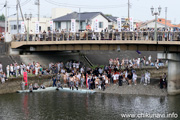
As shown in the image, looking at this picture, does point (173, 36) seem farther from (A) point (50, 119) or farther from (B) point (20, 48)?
(B) point (20, 48)

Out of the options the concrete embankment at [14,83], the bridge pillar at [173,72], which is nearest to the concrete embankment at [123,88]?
the concrete embankment at [14,83]

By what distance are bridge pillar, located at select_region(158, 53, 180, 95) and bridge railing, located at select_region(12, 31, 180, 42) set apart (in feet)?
6.95

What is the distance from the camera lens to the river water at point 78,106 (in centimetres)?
Result: 2894

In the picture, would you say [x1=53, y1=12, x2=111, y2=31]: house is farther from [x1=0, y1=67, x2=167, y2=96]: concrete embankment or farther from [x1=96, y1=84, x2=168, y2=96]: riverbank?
[x1=96, y1=84, x2=168, y2=96]: riverbank

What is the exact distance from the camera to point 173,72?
126ft

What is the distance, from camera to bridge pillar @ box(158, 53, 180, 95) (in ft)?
125

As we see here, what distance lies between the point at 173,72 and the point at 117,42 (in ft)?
22.9

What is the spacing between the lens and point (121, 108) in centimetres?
3141

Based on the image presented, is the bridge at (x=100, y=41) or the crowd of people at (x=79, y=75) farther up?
the bridge at (x=100, y=41)

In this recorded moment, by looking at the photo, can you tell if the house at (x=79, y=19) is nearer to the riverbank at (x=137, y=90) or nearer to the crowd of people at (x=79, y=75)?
the crowd of people at (x=79, y=75)

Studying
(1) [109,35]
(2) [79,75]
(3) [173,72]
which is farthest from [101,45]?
(3) [173,72]

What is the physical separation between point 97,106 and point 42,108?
5.00 metres

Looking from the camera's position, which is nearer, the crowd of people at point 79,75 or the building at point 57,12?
the crowd of people at point 79,75

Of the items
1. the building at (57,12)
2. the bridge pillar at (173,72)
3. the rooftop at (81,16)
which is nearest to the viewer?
the bridge pillar at (173,72)
